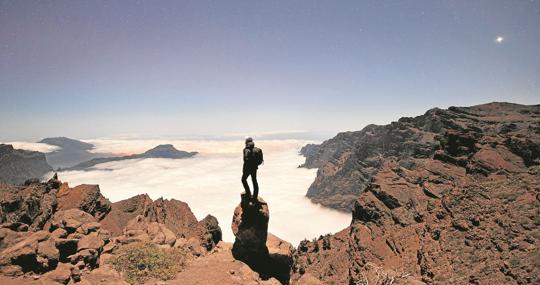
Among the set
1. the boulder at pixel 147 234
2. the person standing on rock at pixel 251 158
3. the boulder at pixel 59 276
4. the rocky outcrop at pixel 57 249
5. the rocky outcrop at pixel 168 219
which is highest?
the person standing on rock at pixel 251 158

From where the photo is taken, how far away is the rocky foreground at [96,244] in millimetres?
12750

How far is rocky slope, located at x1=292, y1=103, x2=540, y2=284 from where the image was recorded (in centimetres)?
1648

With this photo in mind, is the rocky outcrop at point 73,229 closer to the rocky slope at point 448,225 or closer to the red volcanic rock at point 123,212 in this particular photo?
the red volcanic rock at point 123,212

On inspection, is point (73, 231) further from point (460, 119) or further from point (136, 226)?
point (460, 119)

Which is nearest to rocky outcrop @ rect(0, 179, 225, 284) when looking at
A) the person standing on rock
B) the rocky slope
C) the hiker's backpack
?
the person standing on rock

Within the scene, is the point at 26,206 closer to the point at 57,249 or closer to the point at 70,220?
the point at 70,220

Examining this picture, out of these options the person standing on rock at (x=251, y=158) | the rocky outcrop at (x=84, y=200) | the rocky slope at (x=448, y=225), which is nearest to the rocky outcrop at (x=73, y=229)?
the rocky outcrop at (x=84, y=200)

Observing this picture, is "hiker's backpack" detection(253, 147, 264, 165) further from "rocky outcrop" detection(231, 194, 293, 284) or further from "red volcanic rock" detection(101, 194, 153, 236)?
"red volcanic rock" detection(101, 194, 153, 236)

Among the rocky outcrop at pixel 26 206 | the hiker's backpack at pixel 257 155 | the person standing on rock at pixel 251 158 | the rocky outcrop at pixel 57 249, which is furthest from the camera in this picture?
the rocky outcrop at pixel 26 206

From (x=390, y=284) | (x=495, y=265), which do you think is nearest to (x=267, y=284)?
(x=390, y=284)

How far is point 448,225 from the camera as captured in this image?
21.2m

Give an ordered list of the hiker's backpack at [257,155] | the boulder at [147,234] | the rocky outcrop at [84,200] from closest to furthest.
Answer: the hiker's backpack at [257,155] < the boulder at [147,234] < the rocky outcrop at [84,200]

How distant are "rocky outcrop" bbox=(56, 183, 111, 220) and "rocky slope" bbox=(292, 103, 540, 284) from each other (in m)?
16.6

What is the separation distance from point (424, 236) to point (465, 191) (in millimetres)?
5323
